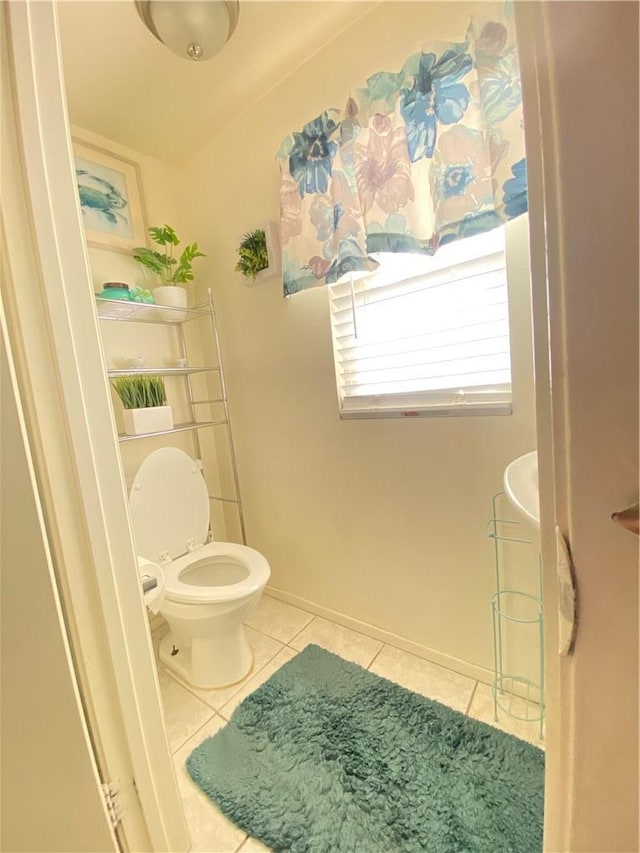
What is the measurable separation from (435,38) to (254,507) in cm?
204

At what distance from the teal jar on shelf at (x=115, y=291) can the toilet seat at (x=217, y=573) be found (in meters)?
1.19

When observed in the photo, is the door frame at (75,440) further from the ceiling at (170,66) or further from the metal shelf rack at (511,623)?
the metal shelf rack at (511,623)

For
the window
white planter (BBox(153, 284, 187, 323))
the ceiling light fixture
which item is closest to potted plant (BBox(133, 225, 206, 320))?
white planter (BBox(153, 284, 187, 323))

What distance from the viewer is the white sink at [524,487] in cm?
74

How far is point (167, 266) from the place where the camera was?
174 centimetres

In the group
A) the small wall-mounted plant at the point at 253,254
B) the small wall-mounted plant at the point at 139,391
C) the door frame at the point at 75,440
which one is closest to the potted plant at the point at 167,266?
the small wall-mounted plant at the point at 253,254

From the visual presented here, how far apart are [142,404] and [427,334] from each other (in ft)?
4.16

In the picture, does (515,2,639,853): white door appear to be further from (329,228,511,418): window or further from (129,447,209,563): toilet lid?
(129,447,209,563): toilet lid

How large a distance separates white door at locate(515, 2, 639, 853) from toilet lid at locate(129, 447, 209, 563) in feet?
5.01

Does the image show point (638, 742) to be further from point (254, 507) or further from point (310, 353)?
point (254, 507)

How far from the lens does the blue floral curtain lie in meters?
0.97

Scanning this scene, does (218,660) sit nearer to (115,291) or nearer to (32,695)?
(32,695)

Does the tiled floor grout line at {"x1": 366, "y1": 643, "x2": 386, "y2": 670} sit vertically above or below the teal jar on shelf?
below

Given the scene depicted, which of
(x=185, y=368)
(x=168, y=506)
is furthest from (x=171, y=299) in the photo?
(x=168, y=506)
